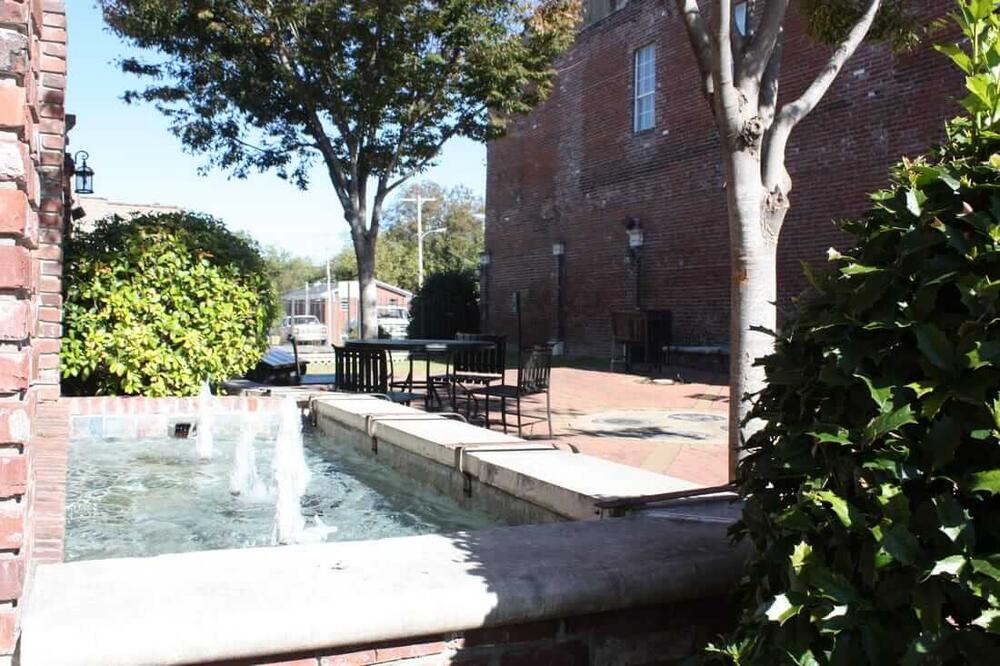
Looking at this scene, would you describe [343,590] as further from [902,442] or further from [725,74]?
[725,74]

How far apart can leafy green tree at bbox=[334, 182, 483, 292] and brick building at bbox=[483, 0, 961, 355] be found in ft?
123

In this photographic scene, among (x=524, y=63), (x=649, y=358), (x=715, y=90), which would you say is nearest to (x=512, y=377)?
(x=649, y=358)

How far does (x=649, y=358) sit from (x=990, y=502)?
52.9 feet

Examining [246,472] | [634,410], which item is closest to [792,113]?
[246,472]

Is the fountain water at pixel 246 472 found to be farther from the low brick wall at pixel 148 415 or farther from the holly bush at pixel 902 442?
the holly bush at pixel 902 442

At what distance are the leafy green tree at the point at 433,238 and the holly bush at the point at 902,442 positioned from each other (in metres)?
59.4

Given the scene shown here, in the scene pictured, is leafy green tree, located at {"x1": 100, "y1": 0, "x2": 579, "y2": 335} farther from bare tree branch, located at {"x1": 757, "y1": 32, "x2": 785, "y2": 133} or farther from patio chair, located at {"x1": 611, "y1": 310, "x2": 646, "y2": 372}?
bare tree branch, located at {"x1": 757, "y1": 32, "x2": 785, "y2": 133}

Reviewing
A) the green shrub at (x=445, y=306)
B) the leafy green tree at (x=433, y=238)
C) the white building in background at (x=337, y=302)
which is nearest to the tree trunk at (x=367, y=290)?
the green shrub at (x=445, y=306)

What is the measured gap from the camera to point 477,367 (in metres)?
9.96

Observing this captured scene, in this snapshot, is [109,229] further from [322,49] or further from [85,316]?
[322,49]

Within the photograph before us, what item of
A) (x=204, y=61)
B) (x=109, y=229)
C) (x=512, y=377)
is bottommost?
(x=512, y=377)

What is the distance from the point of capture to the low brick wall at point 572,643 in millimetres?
2039

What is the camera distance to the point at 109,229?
7277 millimetres

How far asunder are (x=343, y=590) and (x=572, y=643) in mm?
607
